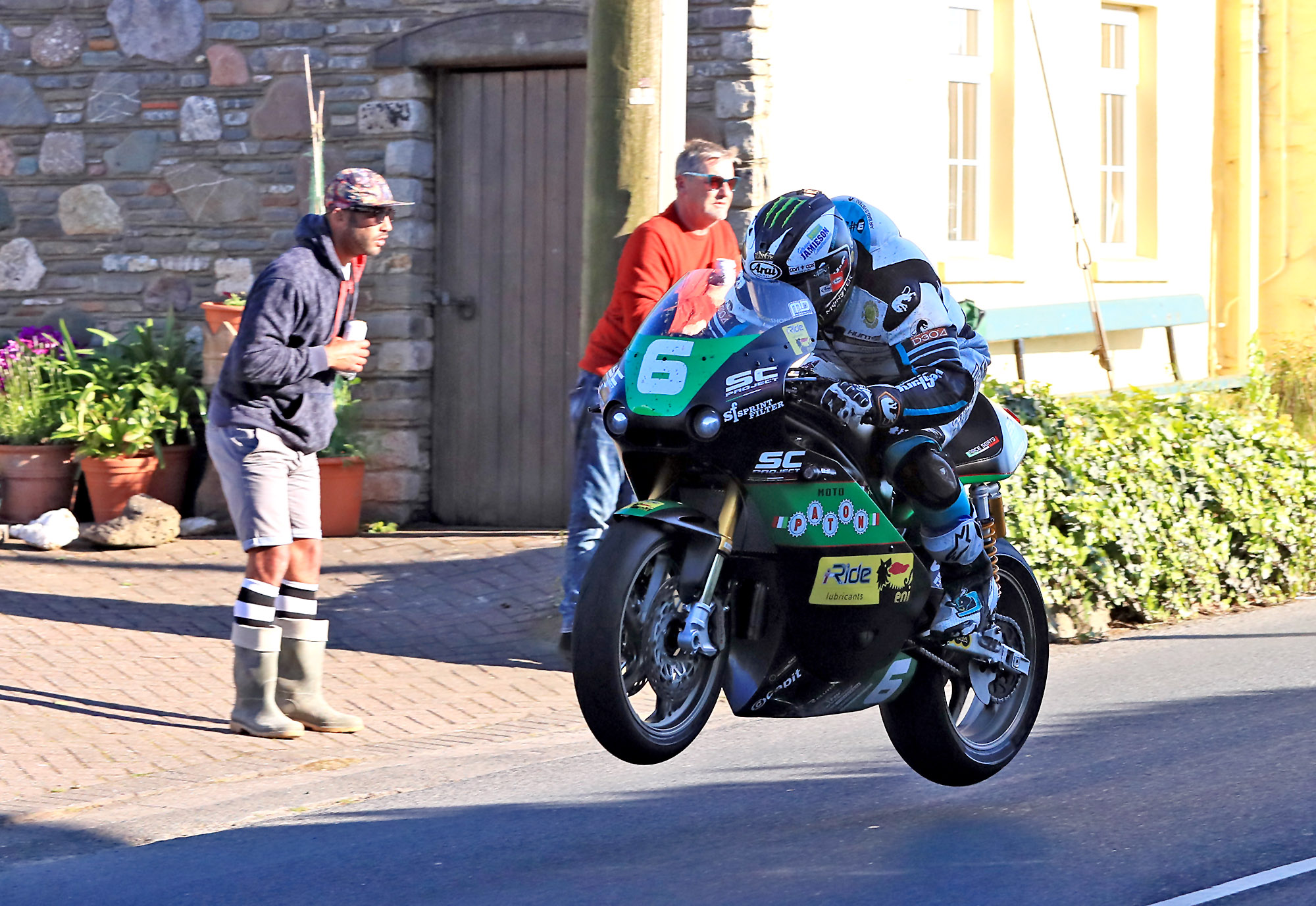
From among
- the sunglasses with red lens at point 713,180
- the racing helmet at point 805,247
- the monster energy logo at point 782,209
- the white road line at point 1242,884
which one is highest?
the sunglasses with red lens at point 713,180

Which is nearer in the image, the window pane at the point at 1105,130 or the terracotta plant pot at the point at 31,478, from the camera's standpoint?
the terracotta plant pot at the point at 31,478

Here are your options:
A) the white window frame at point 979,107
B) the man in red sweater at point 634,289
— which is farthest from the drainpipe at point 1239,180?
the man in red sweater at point 634,289

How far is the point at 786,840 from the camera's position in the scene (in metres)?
Answer: 5.08

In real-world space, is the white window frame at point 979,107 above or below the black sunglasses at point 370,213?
above

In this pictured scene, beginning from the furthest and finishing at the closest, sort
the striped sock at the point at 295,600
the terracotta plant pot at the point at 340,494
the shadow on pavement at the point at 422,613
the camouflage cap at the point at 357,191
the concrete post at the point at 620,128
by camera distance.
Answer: the terracotta plant pot at the point at 340,494
the shadow on pavement at the point at 422,613
the concrete post at the point at 620,128
the striped sock at the point at 295,600
the camouflage cap at the point at 357,191

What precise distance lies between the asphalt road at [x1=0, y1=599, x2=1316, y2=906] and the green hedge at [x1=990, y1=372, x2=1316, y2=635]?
1.68m

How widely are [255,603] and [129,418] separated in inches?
163

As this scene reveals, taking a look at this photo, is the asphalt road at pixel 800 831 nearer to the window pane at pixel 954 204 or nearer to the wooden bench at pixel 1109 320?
the wooden bench at pixel 1109 320

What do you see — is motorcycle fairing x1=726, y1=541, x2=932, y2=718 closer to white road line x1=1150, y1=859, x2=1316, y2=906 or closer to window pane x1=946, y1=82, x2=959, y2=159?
white road line x1=1150, y1=859, x2=1316, y2=906

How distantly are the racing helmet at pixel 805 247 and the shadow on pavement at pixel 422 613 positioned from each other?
3585 millimetres

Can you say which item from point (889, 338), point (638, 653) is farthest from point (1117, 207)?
point (638, 653)

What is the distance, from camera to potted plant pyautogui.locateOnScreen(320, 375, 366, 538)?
1023cm

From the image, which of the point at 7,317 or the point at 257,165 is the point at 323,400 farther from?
the point at 7,317

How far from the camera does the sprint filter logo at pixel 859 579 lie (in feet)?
15.1
